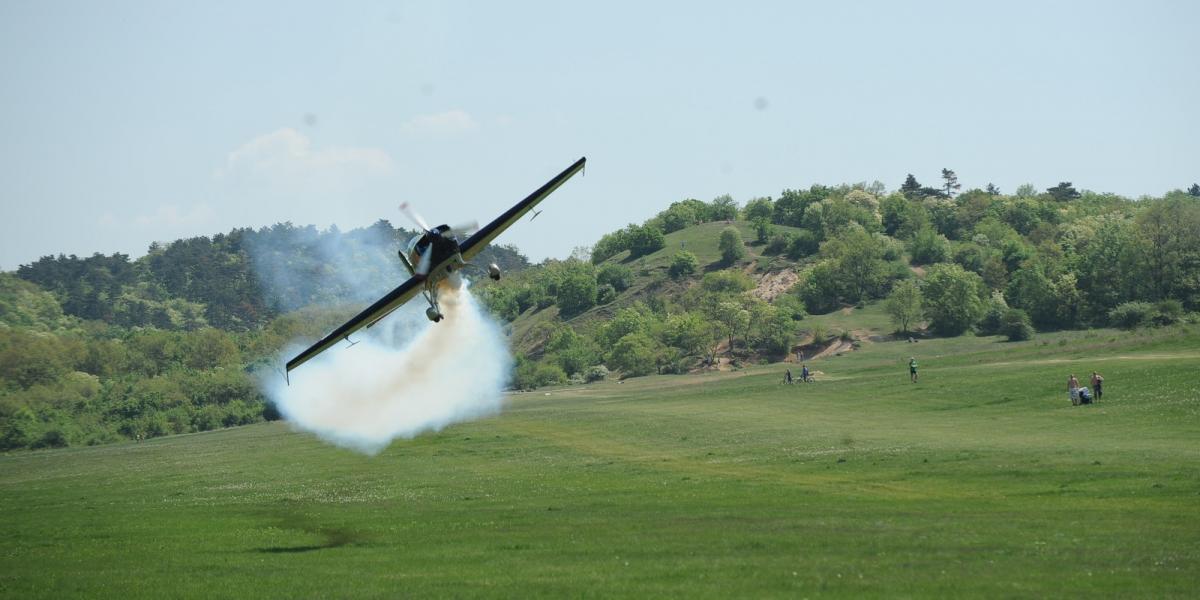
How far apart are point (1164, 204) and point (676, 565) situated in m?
130

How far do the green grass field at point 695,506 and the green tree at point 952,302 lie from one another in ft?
202

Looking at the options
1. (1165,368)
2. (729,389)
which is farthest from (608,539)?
(729,389)

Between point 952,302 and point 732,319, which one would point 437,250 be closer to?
point 952,302

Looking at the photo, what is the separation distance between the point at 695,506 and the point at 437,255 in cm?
1794

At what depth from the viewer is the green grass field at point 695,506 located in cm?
2828

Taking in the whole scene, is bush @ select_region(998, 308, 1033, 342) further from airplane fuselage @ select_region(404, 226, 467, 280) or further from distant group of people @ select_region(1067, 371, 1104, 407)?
airplane fuselage @ select_region(404, 226, 467, 280)

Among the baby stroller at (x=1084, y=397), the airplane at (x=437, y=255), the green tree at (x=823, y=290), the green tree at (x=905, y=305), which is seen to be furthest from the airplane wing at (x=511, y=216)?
the green tree at (x=823, y=290)

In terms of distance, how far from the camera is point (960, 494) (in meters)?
38.8

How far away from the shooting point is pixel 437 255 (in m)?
50.7

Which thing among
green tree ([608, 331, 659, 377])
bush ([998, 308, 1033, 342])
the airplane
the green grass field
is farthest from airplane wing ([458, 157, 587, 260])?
green tree ([608, 331, 659, 377])

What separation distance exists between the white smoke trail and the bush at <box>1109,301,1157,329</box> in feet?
235

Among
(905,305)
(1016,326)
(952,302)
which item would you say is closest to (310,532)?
(1016,326)

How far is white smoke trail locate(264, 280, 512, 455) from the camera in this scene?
2881 inches

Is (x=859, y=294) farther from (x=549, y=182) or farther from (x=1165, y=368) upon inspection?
(x=549, y=182)
